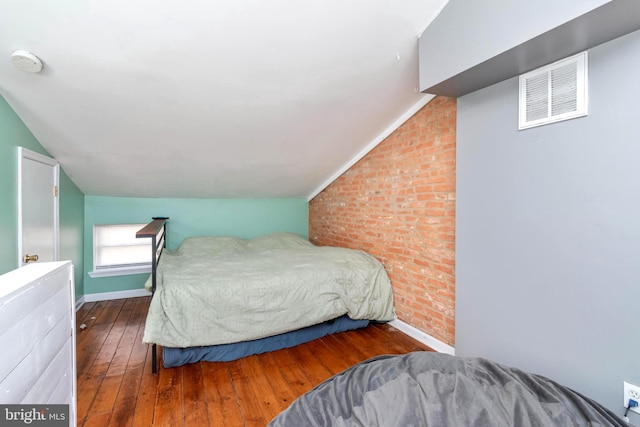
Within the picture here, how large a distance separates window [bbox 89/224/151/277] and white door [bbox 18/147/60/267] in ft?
3.10

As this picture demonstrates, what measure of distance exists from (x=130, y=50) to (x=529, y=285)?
8.60ft

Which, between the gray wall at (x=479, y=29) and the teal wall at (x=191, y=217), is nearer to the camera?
the gray wall at (x=479, y=29)

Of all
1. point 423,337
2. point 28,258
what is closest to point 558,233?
point 423,337

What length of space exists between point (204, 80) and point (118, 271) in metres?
2.85

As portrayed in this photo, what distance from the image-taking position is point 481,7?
149 cm

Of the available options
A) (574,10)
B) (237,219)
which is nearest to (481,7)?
(574,10)

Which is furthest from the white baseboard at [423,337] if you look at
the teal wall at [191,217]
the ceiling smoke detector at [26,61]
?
the ceiling smoke detector at [26,61]

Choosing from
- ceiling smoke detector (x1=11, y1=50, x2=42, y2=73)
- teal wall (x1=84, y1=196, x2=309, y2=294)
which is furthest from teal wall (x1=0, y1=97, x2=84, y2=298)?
teal wall (x1=84, y1=196, x2=309, y2=294)

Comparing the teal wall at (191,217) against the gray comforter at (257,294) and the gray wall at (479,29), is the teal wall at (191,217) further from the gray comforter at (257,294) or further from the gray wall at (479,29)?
the gray wall at (479,29)

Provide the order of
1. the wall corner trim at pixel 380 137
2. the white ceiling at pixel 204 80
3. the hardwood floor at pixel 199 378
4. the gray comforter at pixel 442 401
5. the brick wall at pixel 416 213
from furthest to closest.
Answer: the wall corner trim at pixel 380 137 → the brick wall at pixel 416 213 → the hardwood floor at pixel 199 378 → the white ceiling at pixel 204 80 → the gray comforter at pixel 442 401

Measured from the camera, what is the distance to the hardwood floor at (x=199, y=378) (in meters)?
1.69

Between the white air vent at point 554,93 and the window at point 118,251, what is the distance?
4.12m

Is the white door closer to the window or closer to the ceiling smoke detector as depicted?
the ceiling smoke detector

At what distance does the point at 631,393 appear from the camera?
1.23 meters
